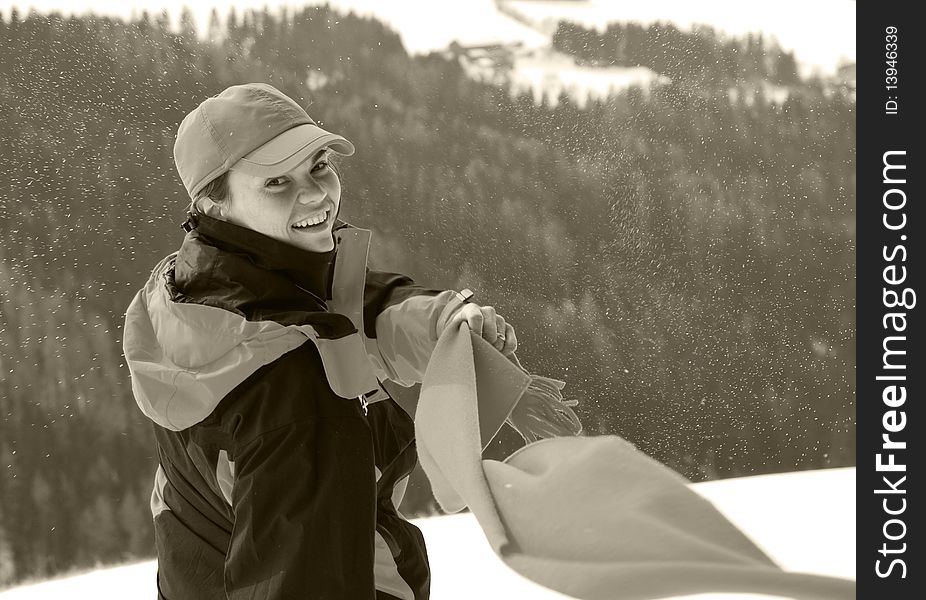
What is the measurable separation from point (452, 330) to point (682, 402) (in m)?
1.95

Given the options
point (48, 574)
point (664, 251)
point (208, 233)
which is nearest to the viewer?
point (208, 233)

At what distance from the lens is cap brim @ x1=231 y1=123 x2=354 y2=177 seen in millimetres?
1049

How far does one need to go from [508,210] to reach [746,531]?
1.30m

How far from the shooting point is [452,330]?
107 cm

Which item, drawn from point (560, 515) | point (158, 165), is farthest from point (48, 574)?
point (560, 515)

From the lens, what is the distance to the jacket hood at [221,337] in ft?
3.26

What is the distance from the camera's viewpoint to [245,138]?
1.07 metres

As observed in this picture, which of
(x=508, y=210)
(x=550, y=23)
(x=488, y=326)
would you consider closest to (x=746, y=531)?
(x=488, y=326)

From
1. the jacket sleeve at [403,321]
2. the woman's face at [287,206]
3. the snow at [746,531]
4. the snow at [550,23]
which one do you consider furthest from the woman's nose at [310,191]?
the snow at [550,23]

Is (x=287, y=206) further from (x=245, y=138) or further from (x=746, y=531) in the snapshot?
(x=746, y=531)

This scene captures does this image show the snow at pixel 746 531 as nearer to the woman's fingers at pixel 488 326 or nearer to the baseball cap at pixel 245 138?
the woman's fingers at pixel 488 326

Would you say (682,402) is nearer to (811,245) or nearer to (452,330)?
(811,245)

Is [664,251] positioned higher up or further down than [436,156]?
further down

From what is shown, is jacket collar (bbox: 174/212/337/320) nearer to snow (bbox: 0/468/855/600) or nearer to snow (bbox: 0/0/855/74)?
snow (bbox: 0/468/855/600)
